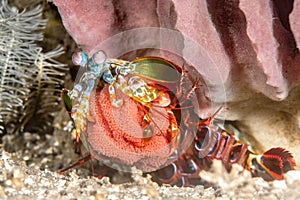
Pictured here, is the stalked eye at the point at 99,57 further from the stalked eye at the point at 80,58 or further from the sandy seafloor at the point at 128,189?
the sandy seafloor at the point at 128,189

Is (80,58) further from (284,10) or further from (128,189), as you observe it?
(284,10)

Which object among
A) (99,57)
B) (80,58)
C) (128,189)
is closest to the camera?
(128,189)

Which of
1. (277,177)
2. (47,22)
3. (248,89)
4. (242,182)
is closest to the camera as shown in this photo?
(242,182)

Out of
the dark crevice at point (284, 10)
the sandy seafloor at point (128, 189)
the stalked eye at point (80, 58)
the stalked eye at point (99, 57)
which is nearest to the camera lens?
the sandy seafloor at point (128, 189)

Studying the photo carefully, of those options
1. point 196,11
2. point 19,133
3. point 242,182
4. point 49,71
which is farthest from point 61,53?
point 242,182

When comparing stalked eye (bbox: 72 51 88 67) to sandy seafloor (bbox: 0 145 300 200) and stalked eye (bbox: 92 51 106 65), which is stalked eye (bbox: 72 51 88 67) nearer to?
stalked eye (bbox: 92 51 106 65)

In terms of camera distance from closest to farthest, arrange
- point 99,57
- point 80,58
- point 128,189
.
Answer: point 128,189 → point 99,57 → point 80,58

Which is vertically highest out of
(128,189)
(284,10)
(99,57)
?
(284,10)

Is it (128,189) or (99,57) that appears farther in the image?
(99,57)

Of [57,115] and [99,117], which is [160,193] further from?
[57,115]

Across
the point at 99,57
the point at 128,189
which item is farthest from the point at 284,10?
the point at 128,189

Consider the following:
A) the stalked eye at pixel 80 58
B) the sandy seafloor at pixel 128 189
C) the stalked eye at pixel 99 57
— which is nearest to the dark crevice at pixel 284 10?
the sandy seafloor at pixel 128 189
